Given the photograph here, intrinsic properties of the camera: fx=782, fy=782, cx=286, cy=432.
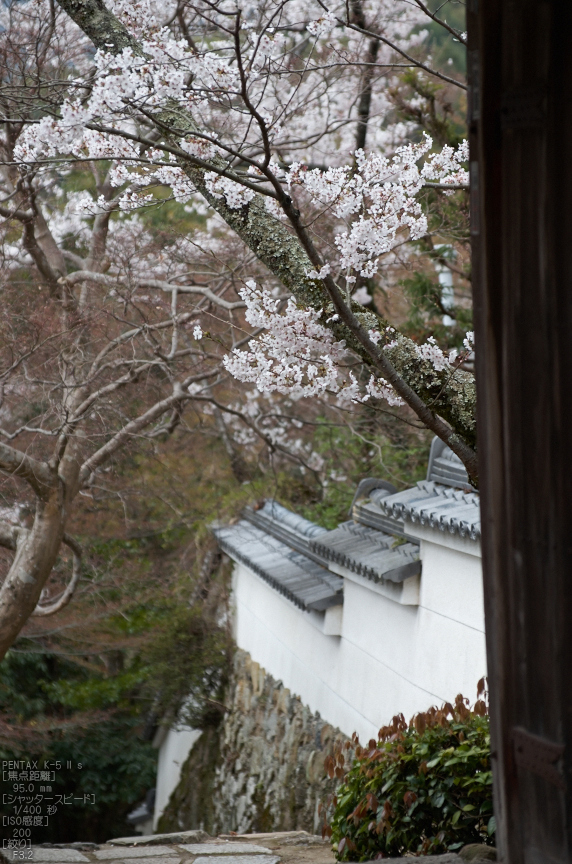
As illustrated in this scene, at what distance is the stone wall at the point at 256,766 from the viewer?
6.52 m

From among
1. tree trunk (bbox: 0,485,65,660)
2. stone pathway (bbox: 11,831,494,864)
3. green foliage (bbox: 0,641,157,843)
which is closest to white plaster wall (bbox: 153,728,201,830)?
green foliage (bbox: 0,641,157,843)

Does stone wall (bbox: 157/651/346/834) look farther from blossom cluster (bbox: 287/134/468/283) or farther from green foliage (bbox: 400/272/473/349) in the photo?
blossom cluster (bbox: 287/134/468/283)

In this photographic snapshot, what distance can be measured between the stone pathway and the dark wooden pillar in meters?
2.94

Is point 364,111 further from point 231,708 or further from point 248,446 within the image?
point 231,708

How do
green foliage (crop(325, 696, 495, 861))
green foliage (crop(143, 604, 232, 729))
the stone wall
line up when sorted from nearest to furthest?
green foliage (crop(325, 696, 495, 861)) < the stone wall < green foliage (crop(143, 604, 232, 729))

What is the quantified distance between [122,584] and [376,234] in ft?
19.8

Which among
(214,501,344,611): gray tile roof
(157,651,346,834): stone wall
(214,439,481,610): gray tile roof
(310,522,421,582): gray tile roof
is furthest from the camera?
(214,501,344,611): gray tile roof

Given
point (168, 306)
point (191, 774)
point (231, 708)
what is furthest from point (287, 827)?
point (168, 306)

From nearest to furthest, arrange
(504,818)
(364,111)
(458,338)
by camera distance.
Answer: (504,818), (458,338), (364,111)

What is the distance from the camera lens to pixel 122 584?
8.29 m

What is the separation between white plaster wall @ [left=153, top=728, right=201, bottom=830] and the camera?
1028 cm

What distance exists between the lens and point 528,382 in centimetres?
168

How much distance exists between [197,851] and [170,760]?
6172mm

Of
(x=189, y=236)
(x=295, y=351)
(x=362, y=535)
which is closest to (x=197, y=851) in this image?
(x=362, y=535)
